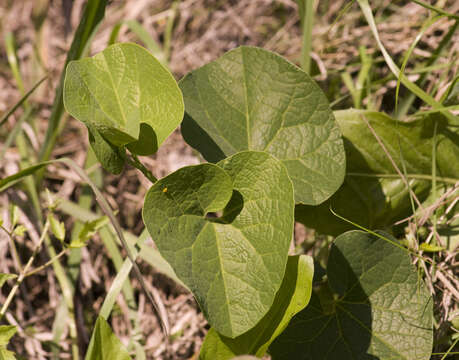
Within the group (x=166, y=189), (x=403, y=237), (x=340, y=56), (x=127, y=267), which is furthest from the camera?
(x=340, y=56)

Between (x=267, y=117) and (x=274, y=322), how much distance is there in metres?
0.47

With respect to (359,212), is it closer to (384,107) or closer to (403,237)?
(403,237)

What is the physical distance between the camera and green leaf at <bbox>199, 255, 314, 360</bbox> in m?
0.95

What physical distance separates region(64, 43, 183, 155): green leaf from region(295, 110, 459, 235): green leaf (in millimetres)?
437

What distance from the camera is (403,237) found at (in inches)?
51.4

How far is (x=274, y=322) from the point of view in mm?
982

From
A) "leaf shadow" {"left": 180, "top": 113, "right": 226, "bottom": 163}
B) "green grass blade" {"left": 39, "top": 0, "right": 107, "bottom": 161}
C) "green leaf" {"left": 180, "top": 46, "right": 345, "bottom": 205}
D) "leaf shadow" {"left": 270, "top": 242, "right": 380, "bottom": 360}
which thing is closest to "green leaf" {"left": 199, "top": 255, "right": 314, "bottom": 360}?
"leaf shadow" {"left": 270, "top": 242, "right": 380, "bottom": 360}

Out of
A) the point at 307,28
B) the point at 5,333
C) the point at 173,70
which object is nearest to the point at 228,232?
the point at 5,333

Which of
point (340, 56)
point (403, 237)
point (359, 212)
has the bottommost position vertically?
point (403, 237)

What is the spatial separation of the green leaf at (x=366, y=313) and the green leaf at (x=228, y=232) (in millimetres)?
176

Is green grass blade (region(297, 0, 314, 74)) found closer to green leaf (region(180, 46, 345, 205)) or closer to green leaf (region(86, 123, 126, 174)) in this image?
green leaf (region(180, 46, 345, 205))

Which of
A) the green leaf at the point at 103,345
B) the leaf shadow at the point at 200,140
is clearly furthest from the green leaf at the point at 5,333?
the leaf shadow at the point at 200,140

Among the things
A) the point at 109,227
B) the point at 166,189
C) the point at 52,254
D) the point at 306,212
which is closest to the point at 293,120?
the point at 306,212

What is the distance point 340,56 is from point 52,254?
1257mm
